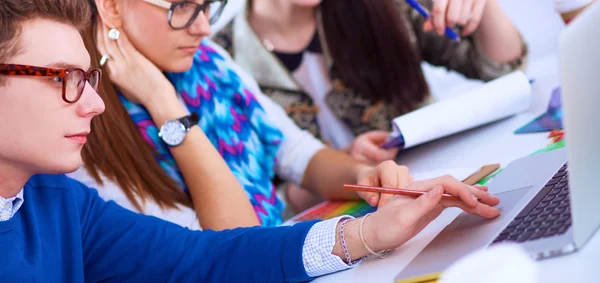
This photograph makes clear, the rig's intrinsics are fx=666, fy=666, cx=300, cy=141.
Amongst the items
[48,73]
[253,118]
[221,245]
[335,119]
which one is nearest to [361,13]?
[335,119]

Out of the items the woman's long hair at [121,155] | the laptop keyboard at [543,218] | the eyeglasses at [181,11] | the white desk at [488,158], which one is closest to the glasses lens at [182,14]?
the eyeglasses at [181,11]

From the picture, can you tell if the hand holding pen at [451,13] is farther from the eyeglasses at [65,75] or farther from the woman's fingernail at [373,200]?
the eyeglasses at [65,75]

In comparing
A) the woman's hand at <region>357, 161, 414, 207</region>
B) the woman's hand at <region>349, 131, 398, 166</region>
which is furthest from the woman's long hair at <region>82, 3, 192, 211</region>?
the woman's hand at <region>349, 131, 398, 166</region>

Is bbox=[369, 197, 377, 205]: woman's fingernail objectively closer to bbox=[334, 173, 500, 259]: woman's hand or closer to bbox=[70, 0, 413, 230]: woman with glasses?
bbox=[70, 0, 413, 230]: woman with glasses

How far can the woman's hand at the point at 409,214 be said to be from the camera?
84 cm

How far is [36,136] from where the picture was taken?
83cm

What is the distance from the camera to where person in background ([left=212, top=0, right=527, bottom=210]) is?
5.73ft

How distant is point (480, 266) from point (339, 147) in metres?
1.17

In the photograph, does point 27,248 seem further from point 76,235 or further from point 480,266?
point 480,266

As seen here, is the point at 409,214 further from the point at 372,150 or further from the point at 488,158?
the point at 372,150

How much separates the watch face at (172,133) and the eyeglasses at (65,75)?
33 centimetres

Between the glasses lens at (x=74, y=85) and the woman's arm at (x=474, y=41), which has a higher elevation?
the glasses lens at (x=74, y=85)

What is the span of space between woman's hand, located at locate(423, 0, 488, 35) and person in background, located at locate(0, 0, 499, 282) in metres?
0.67

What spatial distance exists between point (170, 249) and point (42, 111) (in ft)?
0.92
